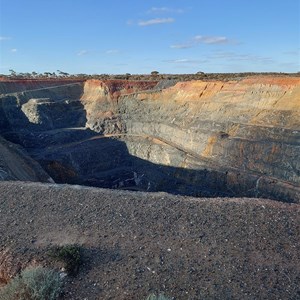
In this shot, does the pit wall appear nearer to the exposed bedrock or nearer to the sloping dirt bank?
the exposed bedrock

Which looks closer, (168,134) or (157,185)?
(157,185)

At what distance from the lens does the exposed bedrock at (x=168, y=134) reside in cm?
2133

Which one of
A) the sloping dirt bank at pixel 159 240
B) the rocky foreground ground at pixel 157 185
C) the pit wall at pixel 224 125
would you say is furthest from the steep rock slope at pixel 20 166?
the pit wall at pixel 224 125

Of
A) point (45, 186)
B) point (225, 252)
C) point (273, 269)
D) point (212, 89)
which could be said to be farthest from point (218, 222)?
point (212, 89)

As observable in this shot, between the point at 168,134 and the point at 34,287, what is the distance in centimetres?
2417

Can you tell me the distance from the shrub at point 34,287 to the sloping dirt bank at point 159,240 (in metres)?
0.39

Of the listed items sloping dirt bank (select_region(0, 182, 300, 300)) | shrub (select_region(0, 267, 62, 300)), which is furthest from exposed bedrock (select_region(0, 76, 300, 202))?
shrub (select_region(0, 267, 62, 300))

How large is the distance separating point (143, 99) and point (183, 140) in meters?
8.97

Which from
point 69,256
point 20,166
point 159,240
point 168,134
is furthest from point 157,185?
point 69,256

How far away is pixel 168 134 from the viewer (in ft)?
99.1

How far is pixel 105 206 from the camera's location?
10641mm

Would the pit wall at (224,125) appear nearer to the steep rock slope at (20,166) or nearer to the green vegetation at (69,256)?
the steep rock slope at (20,166)

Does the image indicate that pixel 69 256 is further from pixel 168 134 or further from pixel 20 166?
pixel 168 134

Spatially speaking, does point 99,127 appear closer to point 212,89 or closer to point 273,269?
point 212,89
